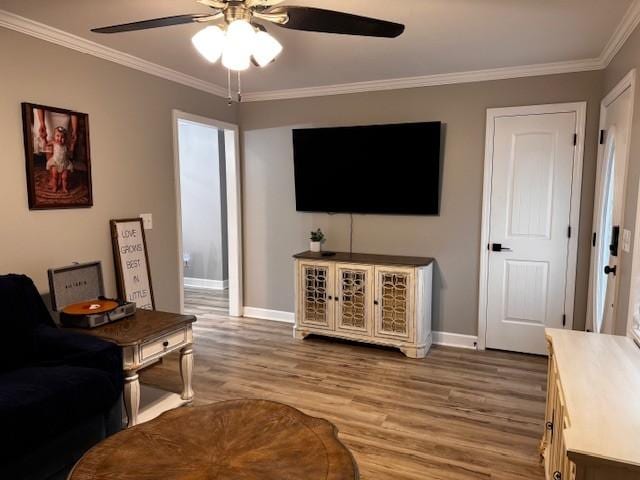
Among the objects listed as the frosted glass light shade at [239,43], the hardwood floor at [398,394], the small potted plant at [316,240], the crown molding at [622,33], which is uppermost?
the crown molding at [622,33]

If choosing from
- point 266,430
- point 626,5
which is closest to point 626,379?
point 266,430

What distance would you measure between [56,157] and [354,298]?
262cm

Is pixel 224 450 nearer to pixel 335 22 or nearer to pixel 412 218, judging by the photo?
pixel 335 22

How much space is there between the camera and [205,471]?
1.36m

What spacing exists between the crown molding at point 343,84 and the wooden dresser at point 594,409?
1.90m

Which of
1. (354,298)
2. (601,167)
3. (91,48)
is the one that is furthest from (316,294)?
(91,48)

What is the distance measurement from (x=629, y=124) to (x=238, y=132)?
11.6ft

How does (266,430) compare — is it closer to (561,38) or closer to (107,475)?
(107,475)

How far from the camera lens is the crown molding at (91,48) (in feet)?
8.48

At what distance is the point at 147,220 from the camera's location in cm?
363

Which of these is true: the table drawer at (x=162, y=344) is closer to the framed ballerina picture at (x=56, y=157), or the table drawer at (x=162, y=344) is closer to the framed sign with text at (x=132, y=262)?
the framed sign with text at (x=132, y=262)

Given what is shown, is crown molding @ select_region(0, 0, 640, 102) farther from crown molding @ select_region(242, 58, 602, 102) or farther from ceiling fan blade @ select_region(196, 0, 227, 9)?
ceiling fan blade @ select_region(196, 0, 227, 9)

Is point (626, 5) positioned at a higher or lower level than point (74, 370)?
higher

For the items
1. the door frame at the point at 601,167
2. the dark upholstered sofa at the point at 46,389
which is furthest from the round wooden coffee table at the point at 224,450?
the door frame at the point at 601,167
